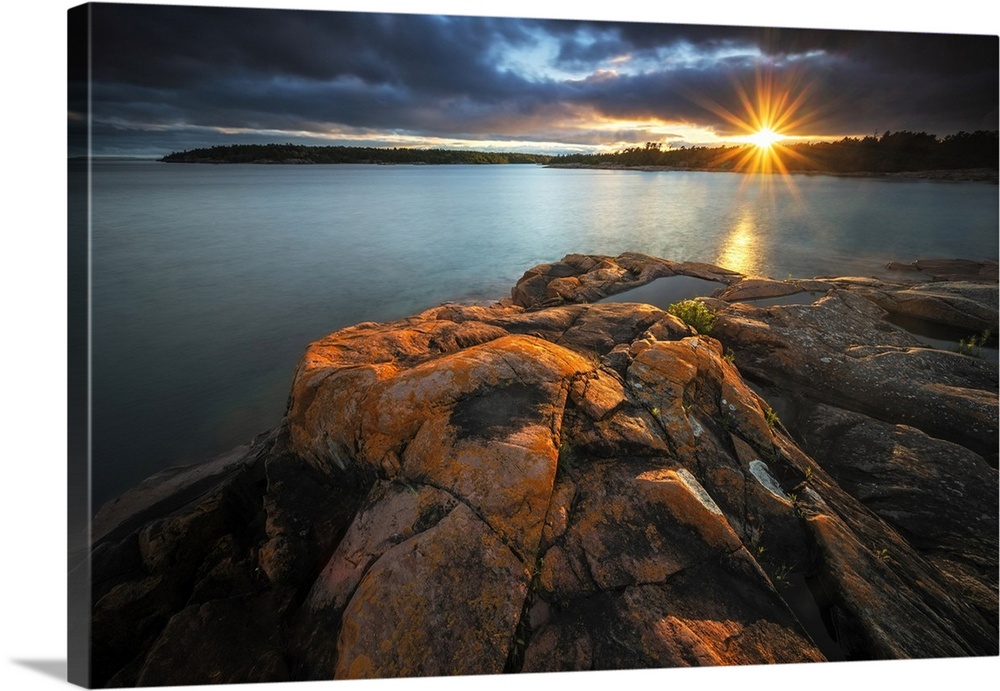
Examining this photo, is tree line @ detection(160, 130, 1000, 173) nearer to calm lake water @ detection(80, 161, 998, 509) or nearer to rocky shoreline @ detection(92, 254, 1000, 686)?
calm lake water @ detection(80, 161, 998, 509)

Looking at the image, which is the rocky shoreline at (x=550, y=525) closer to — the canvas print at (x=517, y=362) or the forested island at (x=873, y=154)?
the canvas print at (x=517, y=362)

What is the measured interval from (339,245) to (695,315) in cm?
495

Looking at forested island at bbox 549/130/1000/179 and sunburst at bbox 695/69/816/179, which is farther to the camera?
forested island at bbox 549/130/1000/179

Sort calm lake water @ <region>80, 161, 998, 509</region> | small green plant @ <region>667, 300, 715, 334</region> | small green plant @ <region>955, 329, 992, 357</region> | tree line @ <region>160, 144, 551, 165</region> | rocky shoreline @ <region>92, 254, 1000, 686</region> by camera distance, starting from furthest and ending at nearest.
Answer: small green plant @ <region>667, 300, 715, 334</region> < small green plant @ <region>955, 329, 992, 357</region> < tree line @ <region>160, 144, 551, 165</region> < calm lake water @ <region>80, 161, 998, 509</region> < rocky shoreline @ <region>92, 254, 1000, 686</region>

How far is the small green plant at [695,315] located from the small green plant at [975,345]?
2691mm

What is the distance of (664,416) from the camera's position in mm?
3469

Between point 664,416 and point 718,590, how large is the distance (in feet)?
4.19

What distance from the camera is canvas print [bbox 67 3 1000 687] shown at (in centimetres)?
269

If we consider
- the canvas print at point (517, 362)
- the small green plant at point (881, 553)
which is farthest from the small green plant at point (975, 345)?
the small green plant at point (881, 553)

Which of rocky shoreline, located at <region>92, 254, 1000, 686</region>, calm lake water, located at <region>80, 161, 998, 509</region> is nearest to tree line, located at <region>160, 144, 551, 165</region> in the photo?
calm lake water, located at <region>80, 161, 998, 509</region>

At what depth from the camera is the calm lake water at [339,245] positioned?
147 inches

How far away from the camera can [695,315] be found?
5.29 meters

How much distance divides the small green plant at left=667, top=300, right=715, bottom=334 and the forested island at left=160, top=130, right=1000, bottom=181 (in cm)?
182

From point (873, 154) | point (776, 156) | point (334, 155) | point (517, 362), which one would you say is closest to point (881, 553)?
point (517, 362)
